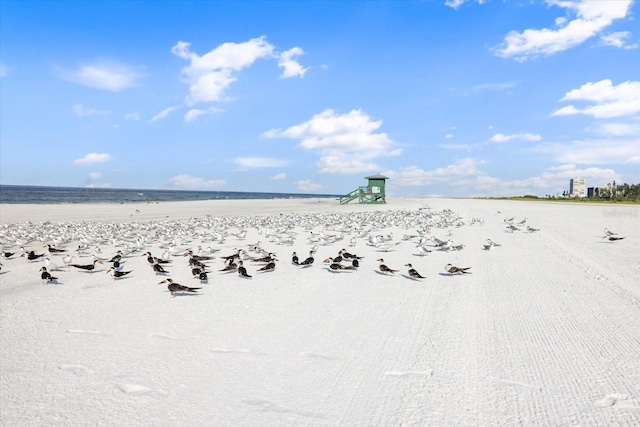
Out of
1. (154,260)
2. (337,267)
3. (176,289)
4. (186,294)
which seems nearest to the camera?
(176,289)

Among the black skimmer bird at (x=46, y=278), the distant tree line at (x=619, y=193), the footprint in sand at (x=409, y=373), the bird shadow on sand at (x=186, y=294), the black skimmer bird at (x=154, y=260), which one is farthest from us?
the distant tree line at (x=619, y=193)

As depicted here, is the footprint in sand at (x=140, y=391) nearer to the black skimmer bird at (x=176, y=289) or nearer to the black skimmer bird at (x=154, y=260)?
the black skimmer bird at (x=176, y=289)

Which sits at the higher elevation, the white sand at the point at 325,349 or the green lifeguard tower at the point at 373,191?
the green lifeguard tower at the point at 373,191

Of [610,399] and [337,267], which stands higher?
[337,267]

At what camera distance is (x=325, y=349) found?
560 cm

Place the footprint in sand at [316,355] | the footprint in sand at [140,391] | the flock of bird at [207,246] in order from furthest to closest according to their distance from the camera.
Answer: the flock of bird at [207,246] < the footprint in sand at [316,355] < the footprint in sand at [140,391]

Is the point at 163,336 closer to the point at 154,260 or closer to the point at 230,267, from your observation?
the point at 230,267

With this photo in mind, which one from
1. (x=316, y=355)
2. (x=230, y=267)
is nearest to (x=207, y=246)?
(x=230, y=267)

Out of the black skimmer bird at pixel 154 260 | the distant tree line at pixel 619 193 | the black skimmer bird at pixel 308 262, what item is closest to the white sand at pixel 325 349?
the black skimmer bird at pixel 308 262

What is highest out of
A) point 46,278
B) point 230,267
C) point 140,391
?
point 230,267

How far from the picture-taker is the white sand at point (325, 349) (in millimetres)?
4055

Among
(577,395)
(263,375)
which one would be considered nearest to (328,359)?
(263,375)

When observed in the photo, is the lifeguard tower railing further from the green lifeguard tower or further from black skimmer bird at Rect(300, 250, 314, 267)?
black skimmer bird at Rect(300, 250, 314, 267)

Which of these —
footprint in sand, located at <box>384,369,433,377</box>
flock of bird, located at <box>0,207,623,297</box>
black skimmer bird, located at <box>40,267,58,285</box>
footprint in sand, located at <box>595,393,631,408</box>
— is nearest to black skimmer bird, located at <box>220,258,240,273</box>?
flock of bird, located at <box>0,207,623,297</box>
